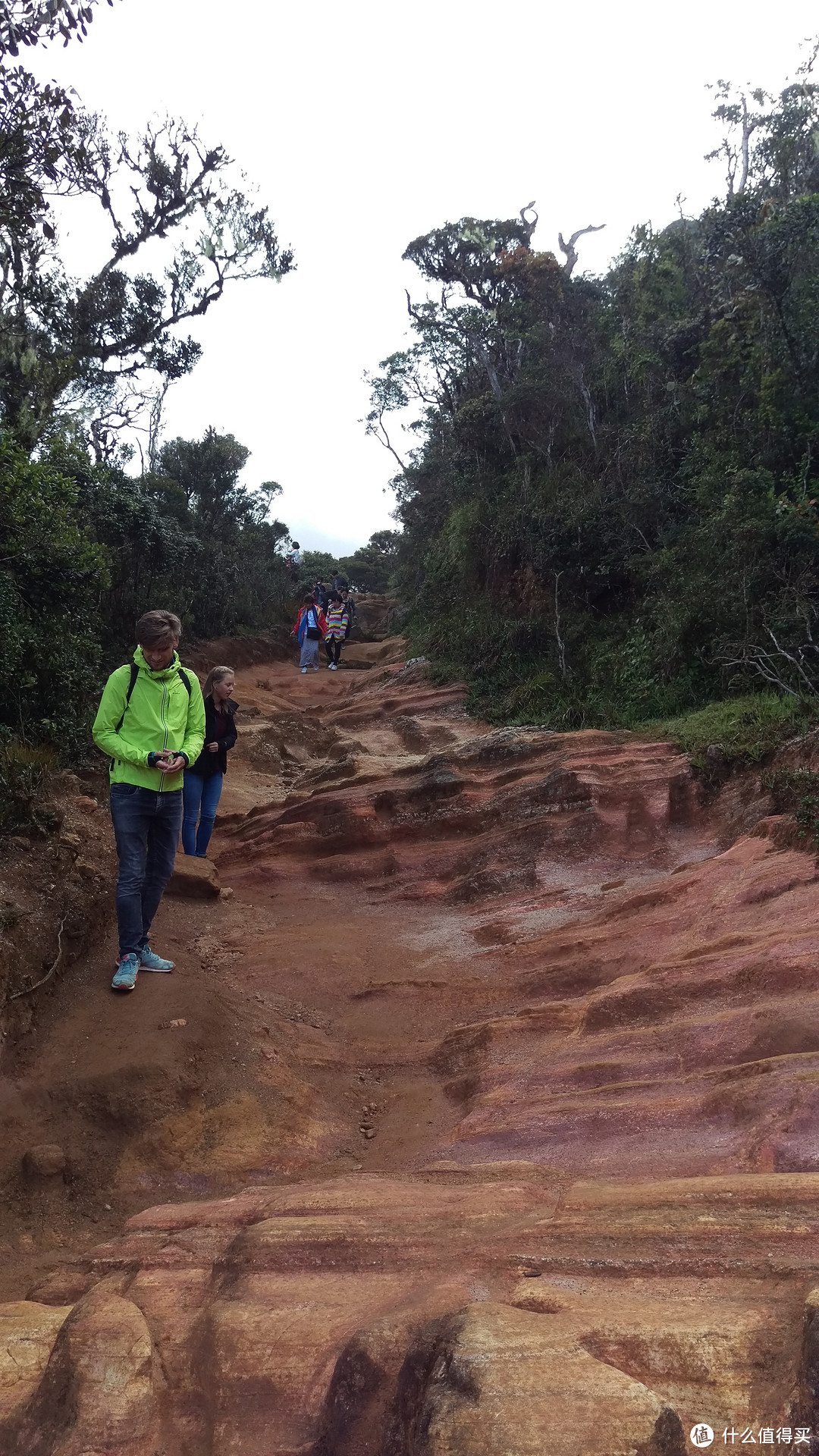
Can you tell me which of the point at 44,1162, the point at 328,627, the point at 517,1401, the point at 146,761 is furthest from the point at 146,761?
the point at 328,627

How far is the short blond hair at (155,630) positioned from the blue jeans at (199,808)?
2.91 metres

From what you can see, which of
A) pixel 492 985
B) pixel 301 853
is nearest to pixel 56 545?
pixel 301 853

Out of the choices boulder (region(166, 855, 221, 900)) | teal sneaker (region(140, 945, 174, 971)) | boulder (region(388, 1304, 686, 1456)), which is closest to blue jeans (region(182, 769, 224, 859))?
boulder (region(166, 855, 221, 900))

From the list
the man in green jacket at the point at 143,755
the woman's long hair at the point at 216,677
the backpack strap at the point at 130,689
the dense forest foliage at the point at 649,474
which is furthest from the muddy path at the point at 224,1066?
the dense forest foliage at the point at 649,474

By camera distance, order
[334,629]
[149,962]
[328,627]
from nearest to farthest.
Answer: [149,962] < [334,629] < [328,627]

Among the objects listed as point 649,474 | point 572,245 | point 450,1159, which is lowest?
point 450,1159

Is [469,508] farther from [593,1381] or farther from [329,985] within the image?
[593,1381]

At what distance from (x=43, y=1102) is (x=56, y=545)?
6894mm

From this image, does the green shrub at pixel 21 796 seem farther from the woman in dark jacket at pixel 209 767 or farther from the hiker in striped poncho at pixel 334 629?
the hiker in striped poncho at pixel 334 629

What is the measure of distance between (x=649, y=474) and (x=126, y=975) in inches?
456

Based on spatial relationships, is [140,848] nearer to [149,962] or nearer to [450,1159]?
[149,962]

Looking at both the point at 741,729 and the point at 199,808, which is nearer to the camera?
the point at 199,808

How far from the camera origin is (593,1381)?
6.63 feet

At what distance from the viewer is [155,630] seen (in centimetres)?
487
